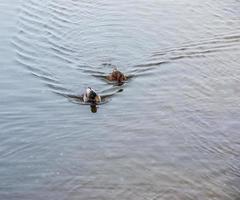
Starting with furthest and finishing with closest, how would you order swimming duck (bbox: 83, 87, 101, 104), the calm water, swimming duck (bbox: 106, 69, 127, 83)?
swimming duck (bbox: 106, 69, 127, 83) → swimming duck (bbox: 83, 87, 101, 104) → the calm water

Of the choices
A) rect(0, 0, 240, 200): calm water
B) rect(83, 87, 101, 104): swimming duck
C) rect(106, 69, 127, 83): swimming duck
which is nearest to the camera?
rect(0, 0, 240, 200): calm water

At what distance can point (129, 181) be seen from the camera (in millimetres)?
12391

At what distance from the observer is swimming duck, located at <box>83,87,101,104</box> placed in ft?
51.2

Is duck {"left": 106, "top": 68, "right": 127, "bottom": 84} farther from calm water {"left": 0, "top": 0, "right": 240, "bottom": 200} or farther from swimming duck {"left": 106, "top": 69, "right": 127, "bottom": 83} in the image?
calm water {"left": 0, "top": 0, "right": 240, "bottom": 200}

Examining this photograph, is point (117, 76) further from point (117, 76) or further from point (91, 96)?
point (91, 96)

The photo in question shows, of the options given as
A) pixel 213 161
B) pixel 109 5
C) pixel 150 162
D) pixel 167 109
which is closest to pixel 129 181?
pixel 150 162

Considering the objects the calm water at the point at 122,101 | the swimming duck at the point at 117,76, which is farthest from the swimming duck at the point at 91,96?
the swimming duck at the point at 117,76

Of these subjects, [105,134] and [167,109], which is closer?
[105,134]

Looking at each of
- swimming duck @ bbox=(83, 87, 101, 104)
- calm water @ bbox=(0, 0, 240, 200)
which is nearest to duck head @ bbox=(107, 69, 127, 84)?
calm water @ bbox=(0, 0, 240, 200)

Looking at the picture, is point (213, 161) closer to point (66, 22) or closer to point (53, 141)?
point (53, 141)

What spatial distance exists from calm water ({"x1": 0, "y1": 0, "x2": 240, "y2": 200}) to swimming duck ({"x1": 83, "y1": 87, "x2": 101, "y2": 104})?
248 millimetres

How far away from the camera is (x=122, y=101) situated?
15953 mm

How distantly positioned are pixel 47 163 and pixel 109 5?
38.5ft

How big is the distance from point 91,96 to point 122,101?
950mm
